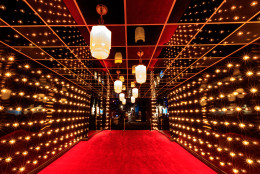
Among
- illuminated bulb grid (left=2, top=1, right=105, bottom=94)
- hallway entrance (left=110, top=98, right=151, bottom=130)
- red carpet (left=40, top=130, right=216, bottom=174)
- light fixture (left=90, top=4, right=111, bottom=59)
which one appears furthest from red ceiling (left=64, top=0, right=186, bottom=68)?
hallway entrance (left=110, top=98, right=151, bottom=130)

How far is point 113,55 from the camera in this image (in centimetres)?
329

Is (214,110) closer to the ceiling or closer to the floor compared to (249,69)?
closer to the floor

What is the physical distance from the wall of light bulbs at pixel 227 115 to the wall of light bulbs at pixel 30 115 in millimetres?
4897

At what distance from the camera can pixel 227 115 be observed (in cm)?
291

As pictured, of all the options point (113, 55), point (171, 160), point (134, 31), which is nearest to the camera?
point (134, 31)

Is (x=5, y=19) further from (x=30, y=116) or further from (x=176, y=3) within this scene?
(x=176, y=3)

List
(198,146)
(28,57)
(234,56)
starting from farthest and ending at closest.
Answer: (198,146)
(28,57)
(234,56)

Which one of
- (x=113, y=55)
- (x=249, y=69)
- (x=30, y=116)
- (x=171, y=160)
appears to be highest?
(x=113, y=55)

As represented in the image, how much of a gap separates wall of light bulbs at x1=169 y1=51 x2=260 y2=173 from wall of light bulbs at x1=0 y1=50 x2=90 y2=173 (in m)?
4.90

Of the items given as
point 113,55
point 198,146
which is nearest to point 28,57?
point 113,55

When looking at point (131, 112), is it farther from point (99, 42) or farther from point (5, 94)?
point (99, 42)

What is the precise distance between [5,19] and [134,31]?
215 centimetres

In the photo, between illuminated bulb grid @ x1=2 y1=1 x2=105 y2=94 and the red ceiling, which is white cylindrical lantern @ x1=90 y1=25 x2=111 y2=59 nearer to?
the red ceiling

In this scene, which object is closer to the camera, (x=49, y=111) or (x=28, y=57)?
(x=28, y=57)
